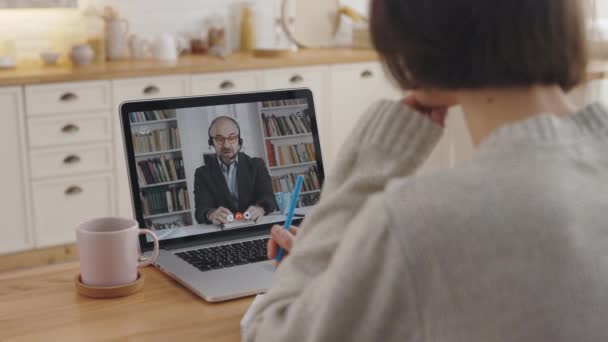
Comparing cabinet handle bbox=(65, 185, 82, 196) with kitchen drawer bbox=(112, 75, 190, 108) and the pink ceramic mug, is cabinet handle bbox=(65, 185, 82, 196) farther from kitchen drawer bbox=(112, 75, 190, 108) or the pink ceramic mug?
the pink ceramic mug

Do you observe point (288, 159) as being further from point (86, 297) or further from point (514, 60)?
point (514, 60)

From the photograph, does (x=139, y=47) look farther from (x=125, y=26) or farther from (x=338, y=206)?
(x=338, y=206)

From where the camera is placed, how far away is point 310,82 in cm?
414

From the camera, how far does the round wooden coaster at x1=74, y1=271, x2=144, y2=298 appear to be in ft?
4.15

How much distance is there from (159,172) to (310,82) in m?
2.72

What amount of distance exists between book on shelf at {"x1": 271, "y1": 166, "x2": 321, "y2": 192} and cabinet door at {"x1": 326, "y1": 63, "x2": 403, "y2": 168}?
2.63m

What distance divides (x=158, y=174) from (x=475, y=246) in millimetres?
810

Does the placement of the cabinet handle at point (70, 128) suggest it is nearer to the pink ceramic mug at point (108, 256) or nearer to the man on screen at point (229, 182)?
the man on screen at point (229, 182)

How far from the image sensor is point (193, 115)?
154 cm

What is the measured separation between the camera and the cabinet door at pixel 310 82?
4.02 m

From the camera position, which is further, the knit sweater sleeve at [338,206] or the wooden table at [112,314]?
the wooden table at [112,314]

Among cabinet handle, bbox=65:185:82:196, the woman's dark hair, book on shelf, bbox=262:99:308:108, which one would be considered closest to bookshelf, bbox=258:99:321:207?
book on shelf, bbox=262:99:308:108

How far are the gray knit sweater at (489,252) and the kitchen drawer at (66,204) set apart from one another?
2.92 meters

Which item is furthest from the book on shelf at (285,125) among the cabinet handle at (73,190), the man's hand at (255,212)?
the cabinet handle at (73,190)
